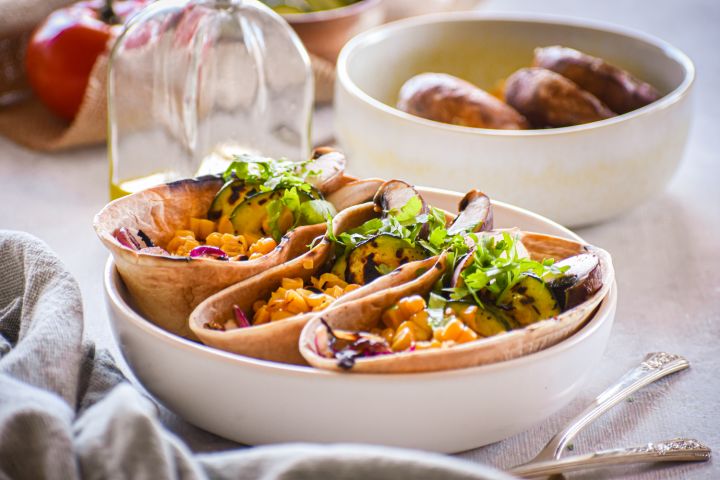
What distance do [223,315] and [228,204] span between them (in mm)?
255

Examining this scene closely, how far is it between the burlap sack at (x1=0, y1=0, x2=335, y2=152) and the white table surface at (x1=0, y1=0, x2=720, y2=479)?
0.15ft

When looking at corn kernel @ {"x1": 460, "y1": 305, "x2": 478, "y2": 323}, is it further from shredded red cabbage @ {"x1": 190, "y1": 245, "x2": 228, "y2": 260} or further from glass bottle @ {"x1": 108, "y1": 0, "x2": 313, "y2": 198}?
glass bottle @ {"x1": 108, "y1": 0, "x2": 313, "y2": 198}

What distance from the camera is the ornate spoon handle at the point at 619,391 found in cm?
110

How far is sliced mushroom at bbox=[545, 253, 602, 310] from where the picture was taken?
114 cm

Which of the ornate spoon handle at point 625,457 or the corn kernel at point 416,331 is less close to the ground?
the corn kernel at point 416,331

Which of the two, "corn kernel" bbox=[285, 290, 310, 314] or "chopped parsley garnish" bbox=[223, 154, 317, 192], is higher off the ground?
"chopped parsley garnish" bbox=[223, 154, 317, 192]

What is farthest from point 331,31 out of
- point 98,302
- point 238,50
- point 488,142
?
point 98,302

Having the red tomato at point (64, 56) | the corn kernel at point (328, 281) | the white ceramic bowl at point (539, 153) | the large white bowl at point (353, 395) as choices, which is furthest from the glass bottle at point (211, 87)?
the large white bowl at point (353, 395)

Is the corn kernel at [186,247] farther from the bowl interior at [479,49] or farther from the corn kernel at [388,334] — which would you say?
the bowl interior at [479,49]

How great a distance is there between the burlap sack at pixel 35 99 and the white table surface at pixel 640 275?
1.8 inches

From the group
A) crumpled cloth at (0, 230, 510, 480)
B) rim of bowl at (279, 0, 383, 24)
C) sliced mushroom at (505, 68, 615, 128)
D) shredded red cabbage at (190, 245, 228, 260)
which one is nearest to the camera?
crumpled cloth at (0, 230, 510, 480)

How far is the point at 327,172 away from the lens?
4.59 ft

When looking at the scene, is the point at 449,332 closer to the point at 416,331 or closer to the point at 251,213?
the point at 416,331

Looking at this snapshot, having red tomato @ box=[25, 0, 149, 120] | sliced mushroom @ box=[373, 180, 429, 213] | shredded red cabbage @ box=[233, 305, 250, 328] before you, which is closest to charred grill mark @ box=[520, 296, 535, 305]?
sliced mushroom @ box=[373, 180, 429, 213]
